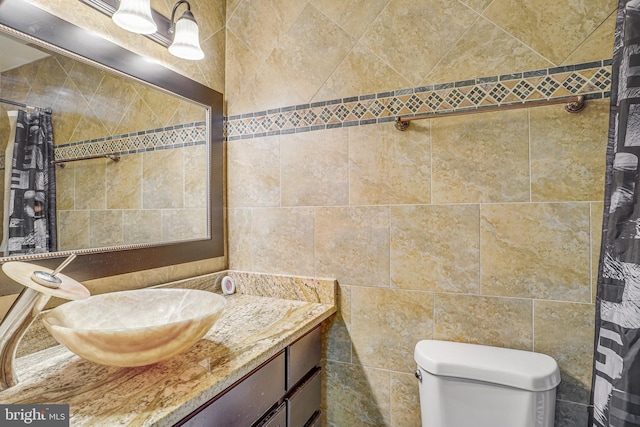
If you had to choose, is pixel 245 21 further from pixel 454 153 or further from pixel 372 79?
pixel 454 153

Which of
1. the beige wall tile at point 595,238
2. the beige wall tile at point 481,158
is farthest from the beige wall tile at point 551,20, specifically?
the beige wall tile at point 595,238

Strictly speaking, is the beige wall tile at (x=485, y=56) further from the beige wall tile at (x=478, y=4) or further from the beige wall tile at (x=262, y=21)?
the beige wall tile at (x=262, y=21)

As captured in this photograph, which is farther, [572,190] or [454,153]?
[454,153]

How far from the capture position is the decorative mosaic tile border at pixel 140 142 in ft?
3.64

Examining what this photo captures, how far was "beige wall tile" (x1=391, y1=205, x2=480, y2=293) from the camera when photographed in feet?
4.17

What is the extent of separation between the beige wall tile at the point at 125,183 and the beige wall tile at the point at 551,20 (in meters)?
1.48

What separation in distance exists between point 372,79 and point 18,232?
53.3 inches

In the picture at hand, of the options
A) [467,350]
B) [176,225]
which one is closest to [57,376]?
[176,225]

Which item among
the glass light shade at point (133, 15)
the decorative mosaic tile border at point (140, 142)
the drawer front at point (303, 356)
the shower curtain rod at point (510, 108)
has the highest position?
the glass light shade at point (133, 15)

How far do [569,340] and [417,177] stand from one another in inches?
30.7

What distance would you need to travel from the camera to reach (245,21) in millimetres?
1692

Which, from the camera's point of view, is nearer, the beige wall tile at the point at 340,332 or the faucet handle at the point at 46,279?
the faucet handle at the point at 46,279

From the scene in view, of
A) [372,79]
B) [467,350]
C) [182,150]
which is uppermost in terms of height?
[372,79]

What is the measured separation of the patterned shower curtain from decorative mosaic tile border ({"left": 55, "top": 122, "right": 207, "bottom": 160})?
6 centimetres
